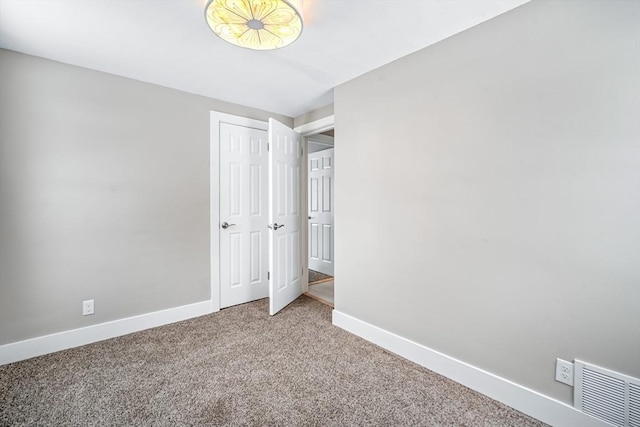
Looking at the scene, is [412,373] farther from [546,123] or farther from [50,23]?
[50,23]

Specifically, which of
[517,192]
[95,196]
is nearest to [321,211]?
[95,196]

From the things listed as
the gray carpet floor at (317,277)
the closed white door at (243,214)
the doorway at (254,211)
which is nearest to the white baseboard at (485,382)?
the doorway at (254,211)

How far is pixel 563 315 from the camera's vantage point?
4.96 feet

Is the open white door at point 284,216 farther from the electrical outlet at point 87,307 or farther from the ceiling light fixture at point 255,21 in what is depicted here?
the electrical outlet at point 87,307

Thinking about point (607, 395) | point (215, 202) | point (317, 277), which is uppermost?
point (215, 202)

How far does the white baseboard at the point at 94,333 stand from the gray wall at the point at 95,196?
5cm

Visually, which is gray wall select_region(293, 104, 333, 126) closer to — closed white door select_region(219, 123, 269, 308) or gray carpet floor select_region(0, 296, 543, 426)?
closed white door select_region(219, 123, 269, 308)

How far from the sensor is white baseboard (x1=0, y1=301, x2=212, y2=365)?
2143 mm

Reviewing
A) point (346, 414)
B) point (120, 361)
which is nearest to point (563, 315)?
point (346, 414)

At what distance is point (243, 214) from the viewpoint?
3367 millimetres

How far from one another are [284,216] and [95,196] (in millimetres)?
1721

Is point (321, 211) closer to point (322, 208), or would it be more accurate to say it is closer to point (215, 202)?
point (322, 208)

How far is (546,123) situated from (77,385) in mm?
3175

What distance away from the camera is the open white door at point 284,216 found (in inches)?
118
